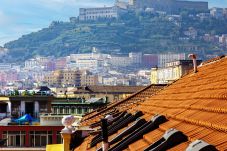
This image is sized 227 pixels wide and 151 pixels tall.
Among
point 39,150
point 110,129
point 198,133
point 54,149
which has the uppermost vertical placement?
point 198,133

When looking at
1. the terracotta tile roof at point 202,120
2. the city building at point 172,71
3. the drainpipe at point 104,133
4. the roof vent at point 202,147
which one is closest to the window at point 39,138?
the terracotta tile roof at point 202,120

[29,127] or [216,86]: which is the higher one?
[216,86]

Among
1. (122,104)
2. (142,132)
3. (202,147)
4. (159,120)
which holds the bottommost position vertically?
(122,104)

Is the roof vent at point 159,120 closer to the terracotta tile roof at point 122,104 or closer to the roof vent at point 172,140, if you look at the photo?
the roof vent at point 172,140

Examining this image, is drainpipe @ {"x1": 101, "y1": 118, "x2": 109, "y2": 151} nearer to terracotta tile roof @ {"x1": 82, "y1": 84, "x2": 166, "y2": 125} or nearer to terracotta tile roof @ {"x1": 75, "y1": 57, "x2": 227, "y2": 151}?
terracotta tile roof @ {"x1": 75, "y1": 57, "x2": 227, "y2": 151}

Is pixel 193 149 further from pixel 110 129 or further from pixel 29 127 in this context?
pixel 29 127

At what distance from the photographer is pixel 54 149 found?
14.3 metres

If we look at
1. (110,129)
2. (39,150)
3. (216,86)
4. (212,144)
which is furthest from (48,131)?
(212,144)

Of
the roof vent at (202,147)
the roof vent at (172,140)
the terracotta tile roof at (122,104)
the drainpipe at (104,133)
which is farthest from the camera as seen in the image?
the terracotta tile roof at (122,104)

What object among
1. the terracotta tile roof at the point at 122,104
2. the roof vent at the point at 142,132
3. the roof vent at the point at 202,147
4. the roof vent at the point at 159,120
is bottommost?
the terracotta tile roof at the point at 122,104

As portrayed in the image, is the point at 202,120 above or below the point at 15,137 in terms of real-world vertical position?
above

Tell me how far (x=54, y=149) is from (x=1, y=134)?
21398 millimetres

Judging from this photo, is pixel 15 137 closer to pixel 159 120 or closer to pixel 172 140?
pixel 159 120

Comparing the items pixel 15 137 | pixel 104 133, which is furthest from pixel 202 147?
pixel 15 137
